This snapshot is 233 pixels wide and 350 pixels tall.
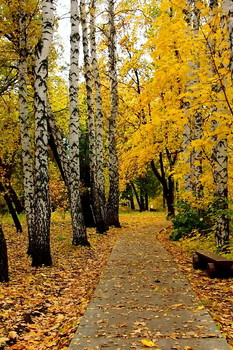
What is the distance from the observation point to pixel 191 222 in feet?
41.4

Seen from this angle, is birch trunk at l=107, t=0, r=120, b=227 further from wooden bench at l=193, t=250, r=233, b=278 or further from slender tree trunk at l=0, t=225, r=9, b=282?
slender tree trunk at l=0, t=225, r=9, b=282

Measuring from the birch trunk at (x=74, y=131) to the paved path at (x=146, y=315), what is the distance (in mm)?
3593

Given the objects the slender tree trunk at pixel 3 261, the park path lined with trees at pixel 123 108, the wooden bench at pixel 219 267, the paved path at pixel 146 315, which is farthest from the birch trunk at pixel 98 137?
the wooden bench at pixel 219 267

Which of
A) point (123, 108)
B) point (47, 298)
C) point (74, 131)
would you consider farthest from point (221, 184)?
point (123, 108)

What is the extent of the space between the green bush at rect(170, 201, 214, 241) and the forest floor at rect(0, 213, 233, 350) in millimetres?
1149

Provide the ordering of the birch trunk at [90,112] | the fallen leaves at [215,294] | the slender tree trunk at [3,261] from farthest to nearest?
1. the birch trunk at [90,112]
2. the slender tree trunk at [3,261]
3. the fallen leaves at [215,294]

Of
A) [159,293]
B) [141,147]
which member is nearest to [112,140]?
[141,147]

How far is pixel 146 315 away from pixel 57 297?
2.13 metres

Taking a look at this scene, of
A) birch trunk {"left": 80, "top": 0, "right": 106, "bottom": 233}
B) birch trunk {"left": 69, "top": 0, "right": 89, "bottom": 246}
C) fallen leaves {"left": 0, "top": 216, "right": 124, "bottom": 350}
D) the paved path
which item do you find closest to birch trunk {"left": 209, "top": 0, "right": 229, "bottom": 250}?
the paved path

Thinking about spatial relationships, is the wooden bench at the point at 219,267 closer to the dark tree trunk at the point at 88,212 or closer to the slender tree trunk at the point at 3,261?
the slender tree trunk at the point at 3,261

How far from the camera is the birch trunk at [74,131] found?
11.3 m

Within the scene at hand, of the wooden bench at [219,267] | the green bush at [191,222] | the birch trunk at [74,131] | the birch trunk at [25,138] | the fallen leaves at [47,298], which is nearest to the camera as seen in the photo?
the fallen leaves at [47,298]

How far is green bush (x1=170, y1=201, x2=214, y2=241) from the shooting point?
11891mm

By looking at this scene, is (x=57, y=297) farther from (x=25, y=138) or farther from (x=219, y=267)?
(x=25, y=138)
